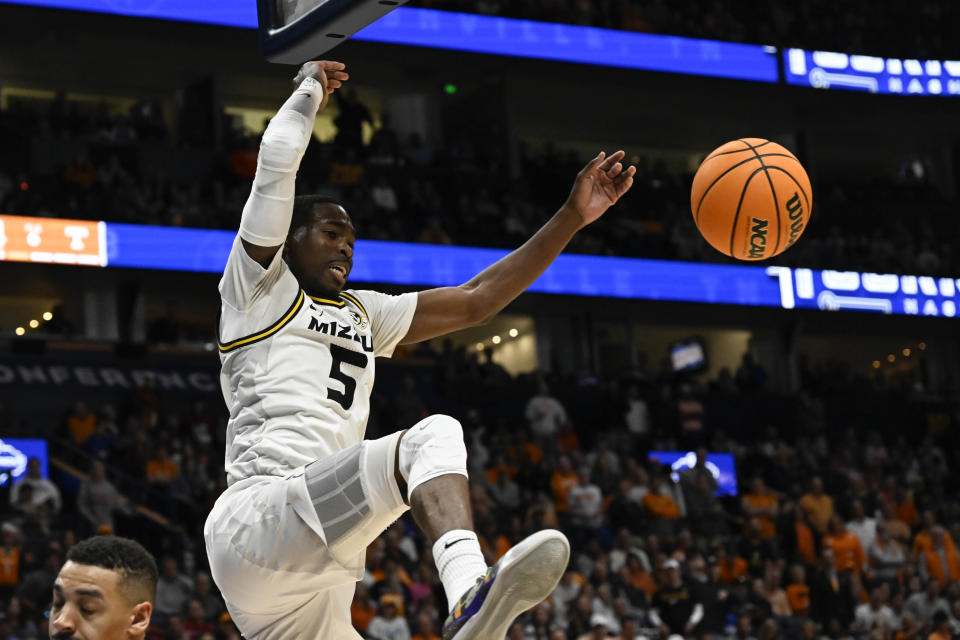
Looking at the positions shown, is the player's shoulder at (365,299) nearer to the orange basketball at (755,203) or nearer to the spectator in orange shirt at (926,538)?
the orange basketball at (755,203)

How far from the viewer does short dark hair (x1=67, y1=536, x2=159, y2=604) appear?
393 cm

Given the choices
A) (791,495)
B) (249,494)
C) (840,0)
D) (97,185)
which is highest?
(840,0)

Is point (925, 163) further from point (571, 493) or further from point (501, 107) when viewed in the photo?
point (571, 493)

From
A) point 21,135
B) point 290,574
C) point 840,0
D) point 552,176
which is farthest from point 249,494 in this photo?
point 840,0

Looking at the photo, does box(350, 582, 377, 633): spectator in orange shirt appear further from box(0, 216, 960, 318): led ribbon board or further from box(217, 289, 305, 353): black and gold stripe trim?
box(217, 289, 305, 353): black and gold stripe trim

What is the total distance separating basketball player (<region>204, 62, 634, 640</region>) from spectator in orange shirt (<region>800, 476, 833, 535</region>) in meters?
14.2

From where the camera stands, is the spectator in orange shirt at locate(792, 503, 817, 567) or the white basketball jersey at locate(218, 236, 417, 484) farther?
the spectator in orange shirt at locate(792, 503, 817, 567)

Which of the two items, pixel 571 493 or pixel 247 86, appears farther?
pixel 247 86

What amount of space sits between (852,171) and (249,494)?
30.2 m

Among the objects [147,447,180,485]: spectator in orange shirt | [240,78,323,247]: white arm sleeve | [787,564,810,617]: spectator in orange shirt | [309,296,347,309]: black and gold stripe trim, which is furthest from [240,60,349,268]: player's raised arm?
[787,564,810,617]: spectator in orange shirt

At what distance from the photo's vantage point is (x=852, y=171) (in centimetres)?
3331

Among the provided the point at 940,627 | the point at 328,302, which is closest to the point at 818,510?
the point at 940,627

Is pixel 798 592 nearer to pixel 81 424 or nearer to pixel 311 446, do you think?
pixel 81 424

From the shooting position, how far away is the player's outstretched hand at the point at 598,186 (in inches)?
237
